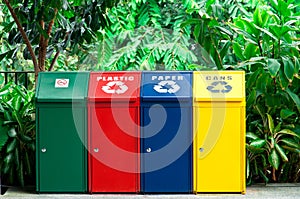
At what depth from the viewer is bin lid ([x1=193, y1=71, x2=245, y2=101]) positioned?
5.65m

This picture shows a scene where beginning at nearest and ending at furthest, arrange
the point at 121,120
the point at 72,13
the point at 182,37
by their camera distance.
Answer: the point at 121,120, the point at 72,13, the point at 182,37

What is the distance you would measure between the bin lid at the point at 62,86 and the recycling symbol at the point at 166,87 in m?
0.71

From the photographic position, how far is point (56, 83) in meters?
5.80

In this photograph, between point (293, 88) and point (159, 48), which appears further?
point (159, 48)

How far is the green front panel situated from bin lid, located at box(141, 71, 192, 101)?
662mm

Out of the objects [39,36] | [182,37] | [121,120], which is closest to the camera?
[121,120]

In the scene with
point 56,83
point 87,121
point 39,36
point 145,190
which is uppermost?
point 39,36

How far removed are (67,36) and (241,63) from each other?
213 centimetres

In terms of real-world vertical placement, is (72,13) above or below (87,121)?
above

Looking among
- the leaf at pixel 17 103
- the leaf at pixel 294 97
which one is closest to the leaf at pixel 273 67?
the leaf at pixel 294 97

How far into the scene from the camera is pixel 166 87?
5.73 metres

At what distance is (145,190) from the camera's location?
5703 mm

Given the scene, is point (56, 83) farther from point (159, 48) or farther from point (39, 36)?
point (159, 48)

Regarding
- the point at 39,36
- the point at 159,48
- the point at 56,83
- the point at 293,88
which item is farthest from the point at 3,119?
the point at 159,48
